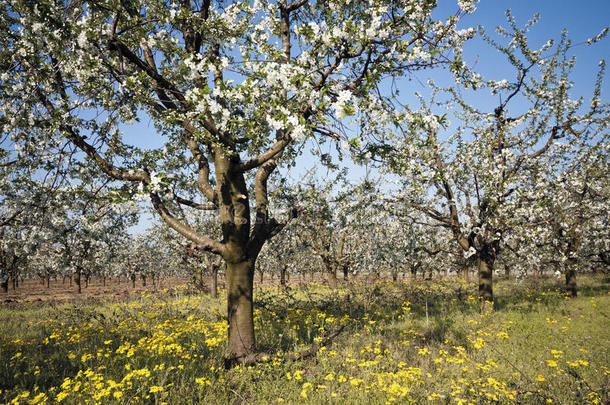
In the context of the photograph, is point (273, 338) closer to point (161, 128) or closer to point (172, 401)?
point (172, 401)

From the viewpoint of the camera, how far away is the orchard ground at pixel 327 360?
4.54 m

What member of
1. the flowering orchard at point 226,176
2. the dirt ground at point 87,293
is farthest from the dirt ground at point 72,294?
the flowering orchard at point 226,176

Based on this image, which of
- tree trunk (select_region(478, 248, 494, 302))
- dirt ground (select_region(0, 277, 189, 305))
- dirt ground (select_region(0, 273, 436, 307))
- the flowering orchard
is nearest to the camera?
the flowering orchard

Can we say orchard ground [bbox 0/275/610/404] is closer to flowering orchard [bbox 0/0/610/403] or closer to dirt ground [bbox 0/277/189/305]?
flowering orchard [bbox 0/0/610/403]

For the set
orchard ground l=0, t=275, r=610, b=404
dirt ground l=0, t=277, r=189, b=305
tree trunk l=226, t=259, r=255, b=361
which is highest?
tree trunk l=226, t=259, r=255, b=361

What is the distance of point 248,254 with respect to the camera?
5914 millimetres

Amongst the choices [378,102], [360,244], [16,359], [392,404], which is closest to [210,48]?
[378,102]

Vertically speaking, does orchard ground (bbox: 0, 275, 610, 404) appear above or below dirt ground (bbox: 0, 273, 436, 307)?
above

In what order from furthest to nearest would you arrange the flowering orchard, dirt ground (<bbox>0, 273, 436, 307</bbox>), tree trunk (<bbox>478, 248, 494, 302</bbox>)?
dirt ground (<bbox>0, 273, 436, 307</bbox>)
tree trunk (<bbox>478, 248, 494, 302</bbox>)
the flowering orchard

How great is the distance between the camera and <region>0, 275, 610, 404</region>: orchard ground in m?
4.54

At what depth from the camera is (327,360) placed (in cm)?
579

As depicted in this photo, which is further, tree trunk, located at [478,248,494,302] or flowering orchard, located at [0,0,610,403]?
tree trunk, located at [478,248,494,302]

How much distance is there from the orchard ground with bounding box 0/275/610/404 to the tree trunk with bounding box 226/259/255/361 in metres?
0.33

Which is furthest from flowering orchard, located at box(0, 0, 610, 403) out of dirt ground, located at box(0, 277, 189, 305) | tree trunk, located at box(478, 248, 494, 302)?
dirt ground, located at box(0, 277, 189, 305)
